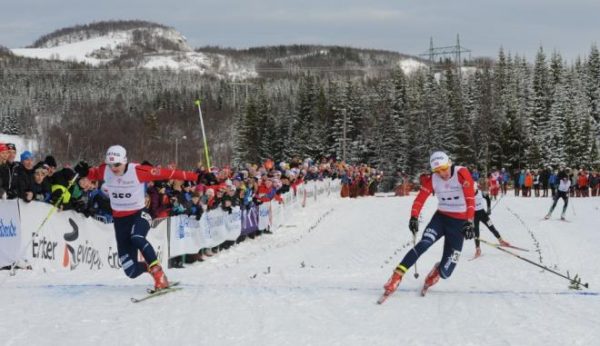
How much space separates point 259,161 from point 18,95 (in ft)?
309

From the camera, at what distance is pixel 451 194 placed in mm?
8859

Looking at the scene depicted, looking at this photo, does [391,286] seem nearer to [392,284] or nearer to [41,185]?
[392,284]

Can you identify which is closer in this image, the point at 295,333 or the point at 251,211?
the point at 295,333

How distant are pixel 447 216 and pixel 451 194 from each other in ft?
1.00

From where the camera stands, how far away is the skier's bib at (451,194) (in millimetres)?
8797

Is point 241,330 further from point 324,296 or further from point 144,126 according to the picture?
point 144,126

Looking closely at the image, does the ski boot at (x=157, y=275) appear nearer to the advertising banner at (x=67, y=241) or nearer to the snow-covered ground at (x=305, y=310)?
the snow-covered ground at (x=305, y=310)

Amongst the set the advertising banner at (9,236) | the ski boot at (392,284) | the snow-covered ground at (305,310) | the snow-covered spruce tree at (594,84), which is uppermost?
the snow-covered spruce tree at (594,84)

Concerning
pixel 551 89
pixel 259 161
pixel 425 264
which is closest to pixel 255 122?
pixel 259 161

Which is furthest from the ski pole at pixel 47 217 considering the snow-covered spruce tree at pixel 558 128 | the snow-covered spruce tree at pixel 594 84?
the snow-covered spruce tree at pixel 594 84

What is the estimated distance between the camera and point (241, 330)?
21.7 ft

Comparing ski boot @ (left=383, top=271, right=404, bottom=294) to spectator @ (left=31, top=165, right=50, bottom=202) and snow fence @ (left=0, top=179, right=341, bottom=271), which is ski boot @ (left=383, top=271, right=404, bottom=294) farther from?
spectator @ (left=31, top=165, right=50, bottom=202)

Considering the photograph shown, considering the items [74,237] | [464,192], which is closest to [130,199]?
[74,237]

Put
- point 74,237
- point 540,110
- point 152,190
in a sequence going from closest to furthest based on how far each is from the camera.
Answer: point 74,237 < point 152,190 < point 540,110
